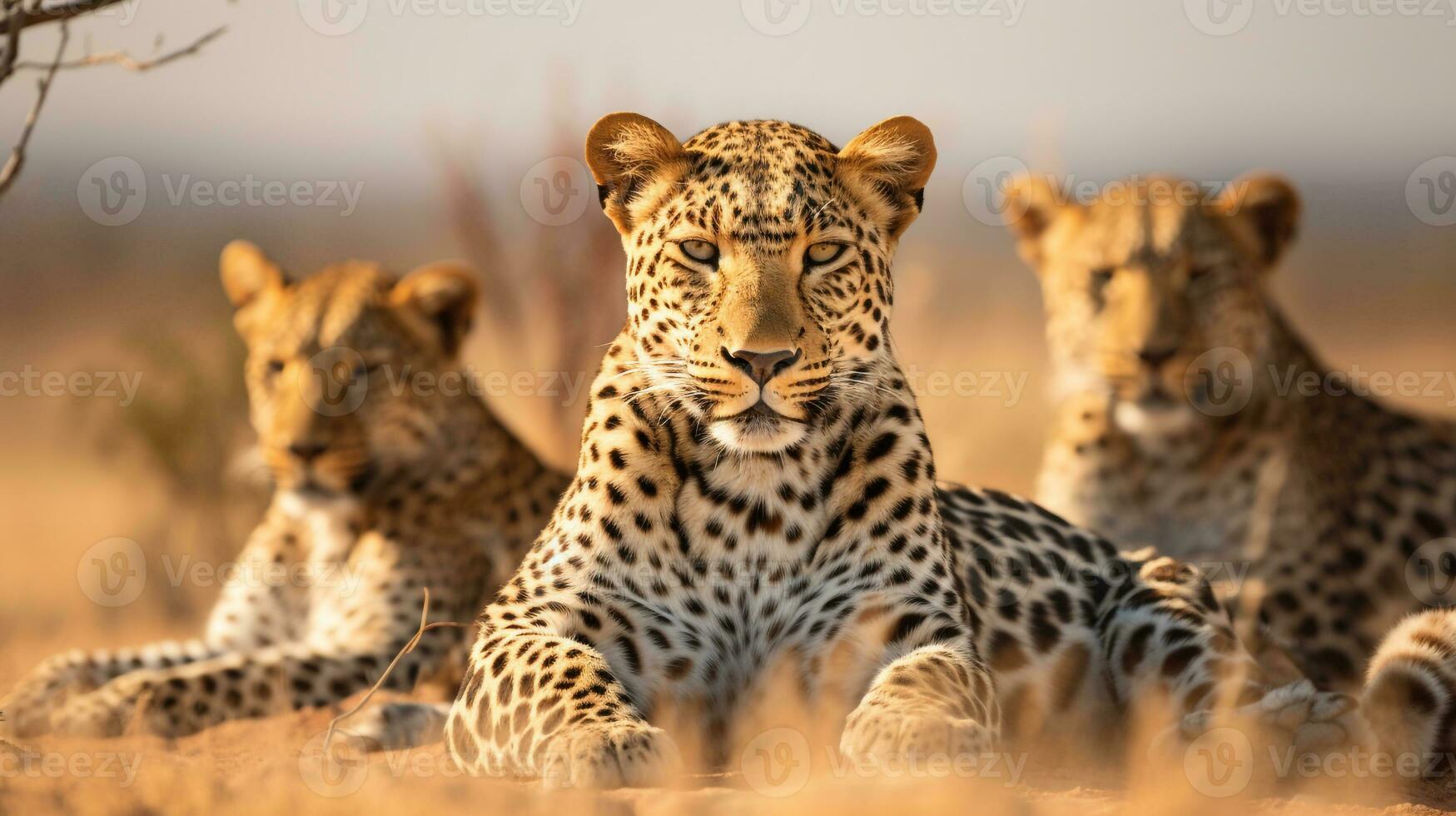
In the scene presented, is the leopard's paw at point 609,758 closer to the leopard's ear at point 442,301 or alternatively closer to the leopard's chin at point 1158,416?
the leopard's ear at point 442,301

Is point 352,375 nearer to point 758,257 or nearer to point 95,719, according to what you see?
point 95,719

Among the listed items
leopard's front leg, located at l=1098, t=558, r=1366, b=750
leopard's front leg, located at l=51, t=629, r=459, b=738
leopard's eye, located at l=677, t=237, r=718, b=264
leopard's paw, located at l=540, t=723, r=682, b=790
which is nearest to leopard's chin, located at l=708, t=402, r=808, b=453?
leopard's eye, located at l=677, t=237, r=718, b=264

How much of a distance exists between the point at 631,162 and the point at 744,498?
1.16 m

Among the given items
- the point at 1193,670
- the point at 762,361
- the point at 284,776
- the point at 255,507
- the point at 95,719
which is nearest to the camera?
the point at 284,776

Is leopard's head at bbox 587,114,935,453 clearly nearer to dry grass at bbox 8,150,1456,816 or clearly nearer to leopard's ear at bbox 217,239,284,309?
dry grass at bbox 8,150,1456,816

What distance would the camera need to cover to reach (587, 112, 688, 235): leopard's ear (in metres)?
5.57

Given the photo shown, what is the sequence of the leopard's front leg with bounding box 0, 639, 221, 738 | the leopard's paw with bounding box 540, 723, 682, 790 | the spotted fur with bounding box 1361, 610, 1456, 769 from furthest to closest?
the leopard's front leg with bounding box 0, 639, 221, 738
the spotted fur with bounding box 1361, 610, 1456, 769
the leopard's paw with bounding box 540, 723, 682, 790

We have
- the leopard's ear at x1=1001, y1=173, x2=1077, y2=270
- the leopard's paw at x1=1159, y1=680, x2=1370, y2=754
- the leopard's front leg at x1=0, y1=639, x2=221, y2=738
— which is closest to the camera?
the leopard's paw at x1=1159, y1=680, x2=1370, y2=754

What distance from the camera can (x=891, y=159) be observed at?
5668 millimetres

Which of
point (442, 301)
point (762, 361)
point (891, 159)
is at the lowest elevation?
point (762, 361)

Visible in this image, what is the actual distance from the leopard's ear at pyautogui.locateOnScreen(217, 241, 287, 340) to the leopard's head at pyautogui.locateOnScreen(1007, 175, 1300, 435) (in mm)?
3974

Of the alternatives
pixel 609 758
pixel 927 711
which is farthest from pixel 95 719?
pixel 927 711

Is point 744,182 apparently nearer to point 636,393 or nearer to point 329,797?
point 636,393

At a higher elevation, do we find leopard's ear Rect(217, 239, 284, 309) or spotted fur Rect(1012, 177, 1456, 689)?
leopard's ear Rect(217, 239, 284, 309)
